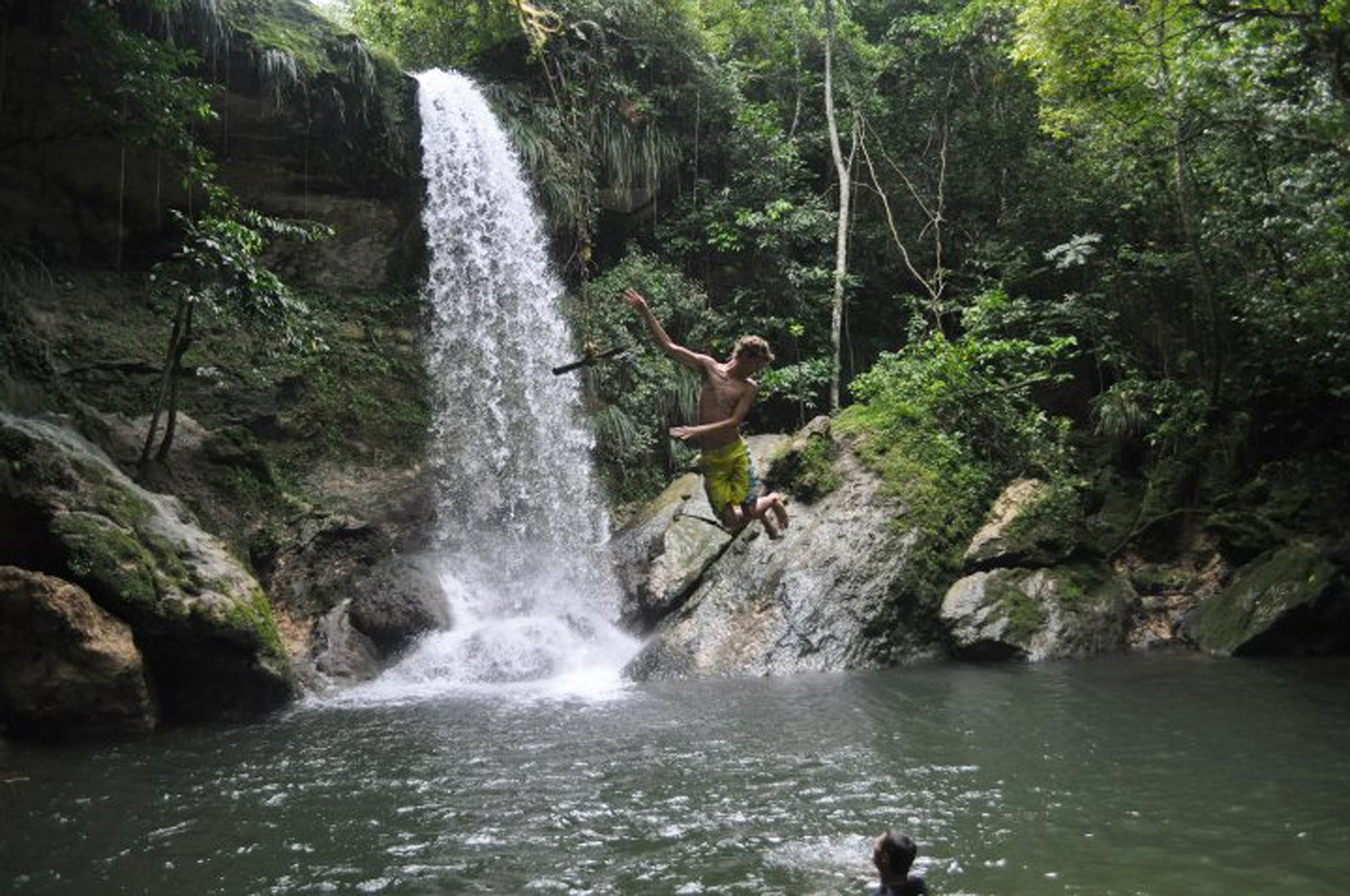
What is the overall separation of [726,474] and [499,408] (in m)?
7.78

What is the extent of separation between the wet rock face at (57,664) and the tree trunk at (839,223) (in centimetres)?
997

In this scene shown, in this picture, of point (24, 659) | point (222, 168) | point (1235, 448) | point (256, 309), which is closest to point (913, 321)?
point (1235, 448)

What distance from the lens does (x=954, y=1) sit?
17266 millimetres

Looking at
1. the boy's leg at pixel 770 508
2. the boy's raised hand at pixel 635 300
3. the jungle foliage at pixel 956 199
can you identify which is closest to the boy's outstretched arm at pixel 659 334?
the boy's raised hand at pixel 635 300

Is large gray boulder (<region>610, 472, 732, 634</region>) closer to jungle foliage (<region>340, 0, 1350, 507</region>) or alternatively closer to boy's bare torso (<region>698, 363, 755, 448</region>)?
jungle foliage (<region>340, 0, 1350, 507</region>)

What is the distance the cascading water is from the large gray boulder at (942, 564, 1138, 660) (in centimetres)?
395

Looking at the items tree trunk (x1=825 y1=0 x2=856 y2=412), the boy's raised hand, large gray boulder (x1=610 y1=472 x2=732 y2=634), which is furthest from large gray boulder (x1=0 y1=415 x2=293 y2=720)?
tree trunk (x1=825 y1=0 x2=856 y2=412)

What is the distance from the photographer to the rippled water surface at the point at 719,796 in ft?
14.8

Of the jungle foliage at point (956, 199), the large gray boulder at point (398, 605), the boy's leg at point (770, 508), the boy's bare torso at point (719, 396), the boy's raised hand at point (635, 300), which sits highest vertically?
the jungle foliage at point (956, 199)

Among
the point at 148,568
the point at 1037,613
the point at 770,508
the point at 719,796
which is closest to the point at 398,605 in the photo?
the point at 148,568

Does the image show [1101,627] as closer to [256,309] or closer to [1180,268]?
[1180,268]

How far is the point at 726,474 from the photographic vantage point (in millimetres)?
6777

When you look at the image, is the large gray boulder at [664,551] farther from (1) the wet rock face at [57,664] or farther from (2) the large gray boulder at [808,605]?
(1) the wet rock face at [57,664]

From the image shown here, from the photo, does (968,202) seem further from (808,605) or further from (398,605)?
(398,605)
